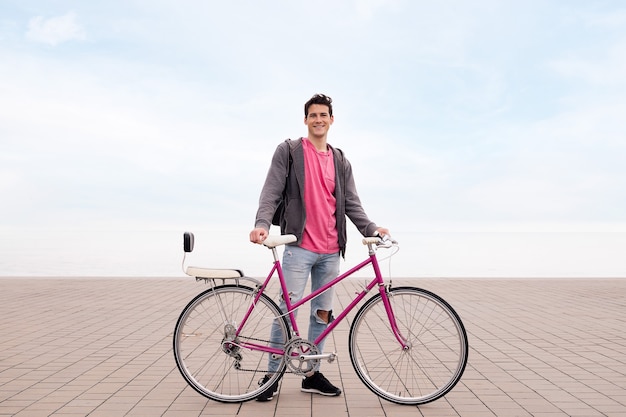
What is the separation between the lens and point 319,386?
458 centimetres

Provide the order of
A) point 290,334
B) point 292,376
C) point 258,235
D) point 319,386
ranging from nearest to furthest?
point 258,235
point 290,334
point 319,386
point 292,376

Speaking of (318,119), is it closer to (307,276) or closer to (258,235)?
(258,235)

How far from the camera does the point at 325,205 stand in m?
4.50

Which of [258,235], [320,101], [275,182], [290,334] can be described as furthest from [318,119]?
[290,334]

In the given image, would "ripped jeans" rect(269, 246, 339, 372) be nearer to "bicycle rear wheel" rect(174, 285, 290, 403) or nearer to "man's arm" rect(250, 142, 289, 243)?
"bicycle rear wheel" rect(174, 285, 290, 403)

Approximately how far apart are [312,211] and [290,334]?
834 mm

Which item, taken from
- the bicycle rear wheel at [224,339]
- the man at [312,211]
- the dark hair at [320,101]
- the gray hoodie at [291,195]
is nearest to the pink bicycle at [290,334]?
the bicycle rear wheel at [224,339]

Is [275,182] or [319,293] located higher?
[275,182]

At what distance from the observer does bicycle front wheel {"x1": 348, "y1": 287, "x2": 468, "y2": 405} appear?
416 cm

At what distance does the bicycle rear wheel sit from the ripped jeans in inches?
4.2

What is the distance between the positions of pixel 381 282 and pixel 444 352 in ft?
2.07

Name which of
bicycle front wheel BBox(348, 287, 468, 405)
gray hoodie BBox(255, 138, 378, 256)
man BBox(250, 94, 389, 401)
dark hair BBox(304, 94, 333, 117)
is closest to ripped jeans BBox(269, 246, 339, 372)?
man BBox(250, 94, 389, 401)

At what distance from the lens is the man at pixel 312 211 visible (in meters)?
4.41

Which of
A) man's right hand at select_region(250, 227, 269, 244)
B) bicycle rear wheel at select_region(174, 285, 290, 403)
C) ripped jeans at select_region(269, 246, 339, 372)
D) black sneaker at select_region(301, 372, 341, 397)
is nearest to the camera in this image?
man's right hand at select_region(250, 227, 269, 244)
